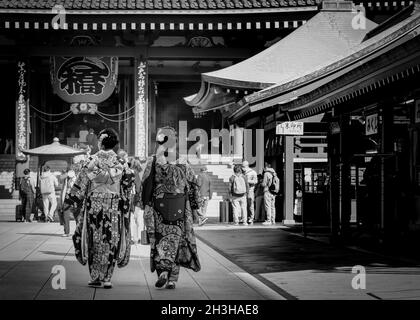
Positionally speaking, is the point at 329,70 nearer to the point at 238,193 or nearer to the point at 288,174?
the point at 288,174

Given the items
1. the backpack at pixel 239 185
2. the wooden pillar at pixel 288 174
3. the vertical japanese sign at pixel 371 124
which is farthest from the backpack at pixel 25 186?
the vertical japanese sign at pixel 371 124

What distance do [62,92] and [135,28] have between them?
11.0 ft

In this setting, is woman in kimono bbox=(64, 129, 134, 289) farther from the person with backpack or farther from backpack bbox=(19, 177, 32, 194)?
backpack bbox=(19, 177, 32, 194)

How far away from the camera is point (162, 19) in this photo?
2605 cm

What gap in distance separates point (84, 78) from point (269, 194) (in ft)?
28.2

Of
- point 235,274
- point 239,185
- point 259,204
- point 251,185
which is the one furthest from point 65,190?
point 235,274

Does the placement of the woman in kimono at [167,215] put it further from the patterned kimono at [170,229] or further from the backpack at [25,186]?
the backpack at [25,186]

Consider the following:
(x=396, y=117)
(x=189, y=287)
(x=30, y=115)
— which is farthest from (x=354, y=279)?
(x=30, y=115)

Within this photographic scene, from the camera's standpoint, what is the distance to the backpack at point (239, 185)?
70.0ft

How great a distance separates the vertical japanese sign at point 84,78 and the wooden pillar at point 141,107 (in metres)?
1.05

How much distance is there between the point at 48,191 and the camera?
76.3ft

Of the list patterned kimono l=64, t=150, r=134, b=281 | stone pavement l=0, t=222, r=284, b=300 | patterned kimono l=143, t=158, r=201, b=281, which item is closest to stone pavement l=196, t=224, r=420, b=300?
stone pavement l=0, t=222, r=284, b=300

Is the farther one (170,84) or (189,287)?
(170,84)
